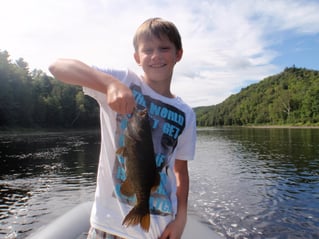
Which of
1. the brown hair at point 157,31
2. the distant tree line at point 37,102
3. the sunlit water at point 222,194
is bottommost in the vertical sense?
the sunlit water at point 222,194

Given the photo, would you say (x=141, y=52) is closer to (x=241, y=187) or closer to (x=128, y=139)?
(x=128, y=139)

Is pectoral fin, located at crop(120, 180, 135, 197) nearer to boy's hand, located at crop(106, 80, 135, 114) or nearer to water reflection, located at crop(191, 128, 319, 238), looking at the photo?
boy's hand, located at crop(106, 80, 135, 114)

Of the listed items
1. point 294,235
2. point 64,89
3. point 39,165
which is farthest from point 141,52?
point 64,89

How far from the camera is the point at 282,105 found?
104m

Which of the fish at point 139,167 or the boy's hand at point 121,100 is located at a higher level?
the boy's hand at point 121,100

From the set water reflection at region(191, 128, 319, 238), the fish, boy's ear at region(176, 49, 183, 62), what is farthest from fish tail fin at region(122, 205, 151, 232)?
water reflection at region(191, 128, 319, 238)

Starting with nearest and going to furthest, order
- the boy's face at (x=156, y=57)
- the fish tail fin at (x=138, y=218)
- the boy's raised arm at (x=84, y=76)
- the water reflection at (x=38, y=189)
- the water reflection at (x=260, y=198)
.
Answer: the boy's raised arm at (x=84, y=76) → the fish tail fin at (x=138, y=218) → the boy's face at (x=156, y=57) → the water reflection at (x=260, y=198) → the water reflection at (x=38, y=189)

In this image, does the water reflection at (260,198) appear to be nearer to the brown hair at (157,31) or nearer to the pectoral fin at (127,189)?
the pectoral fin at (127,189)

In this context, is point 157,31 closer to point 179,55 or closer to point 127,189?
point 179,55

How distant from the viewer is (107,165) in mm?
2043

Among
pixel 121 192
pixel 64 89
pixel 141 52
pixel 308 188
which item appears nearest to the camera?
pixel 121 192

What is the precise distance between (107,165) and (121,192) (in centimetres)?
22

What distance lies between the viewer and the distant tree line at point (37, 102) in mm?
58281

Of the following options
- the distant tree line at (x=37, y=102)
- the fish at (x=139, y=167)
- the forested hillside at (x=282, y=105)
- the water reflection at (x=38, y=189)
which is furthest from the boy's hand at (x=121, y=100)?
the forested hillside at (x=282, y=105)
